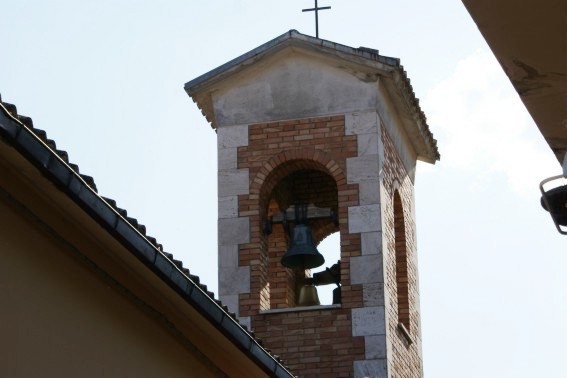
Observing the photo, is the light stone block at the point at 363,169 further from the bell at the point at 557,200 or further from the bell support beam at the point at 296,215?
the bell at the point at 557,200

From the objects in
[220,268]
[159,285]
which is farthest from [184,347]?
[220,268]

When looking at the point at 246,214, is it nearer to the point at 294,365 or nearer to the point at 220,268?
the point at 220,268

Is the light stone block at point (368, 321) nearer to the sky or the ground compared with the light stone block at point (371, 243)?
nearer to the ground

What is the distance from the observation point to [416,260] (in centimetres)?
1533

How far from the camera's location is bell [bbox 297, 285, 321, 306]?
13.9m

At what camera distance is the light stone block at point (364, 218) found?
13727 millimetres

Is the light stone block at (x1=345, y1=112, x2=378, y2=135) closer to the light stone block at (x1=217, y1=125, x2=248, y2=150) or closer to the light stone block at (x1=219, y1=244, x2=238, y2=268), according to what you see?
the light stone block at (x1=217, y1=125, x2=248, y2=150)

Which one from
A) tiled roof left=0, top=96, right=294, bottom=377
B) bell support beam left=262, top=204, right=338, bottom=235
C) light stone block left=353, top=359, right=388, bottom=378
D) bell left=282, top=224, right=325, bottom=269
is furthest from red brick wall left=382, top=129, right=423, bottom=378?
tiled roof left=0, top=96, right=294, bottom=377

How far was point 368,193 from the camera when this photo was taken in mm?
13812

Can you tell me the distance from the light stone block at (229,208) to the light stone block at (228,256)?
0.27 metres

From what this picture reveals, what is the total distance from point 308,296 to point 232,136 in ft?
4.92

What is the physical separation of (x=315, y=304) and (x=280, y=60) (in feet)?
6.91

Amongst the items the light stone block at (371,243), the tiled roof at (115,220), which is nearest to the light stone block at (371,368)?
the light stone block at (371,243)

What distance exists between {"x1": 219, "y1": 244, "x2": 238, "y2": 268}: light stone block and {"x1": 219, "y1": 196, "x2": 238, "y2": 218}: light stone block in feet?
0.89
